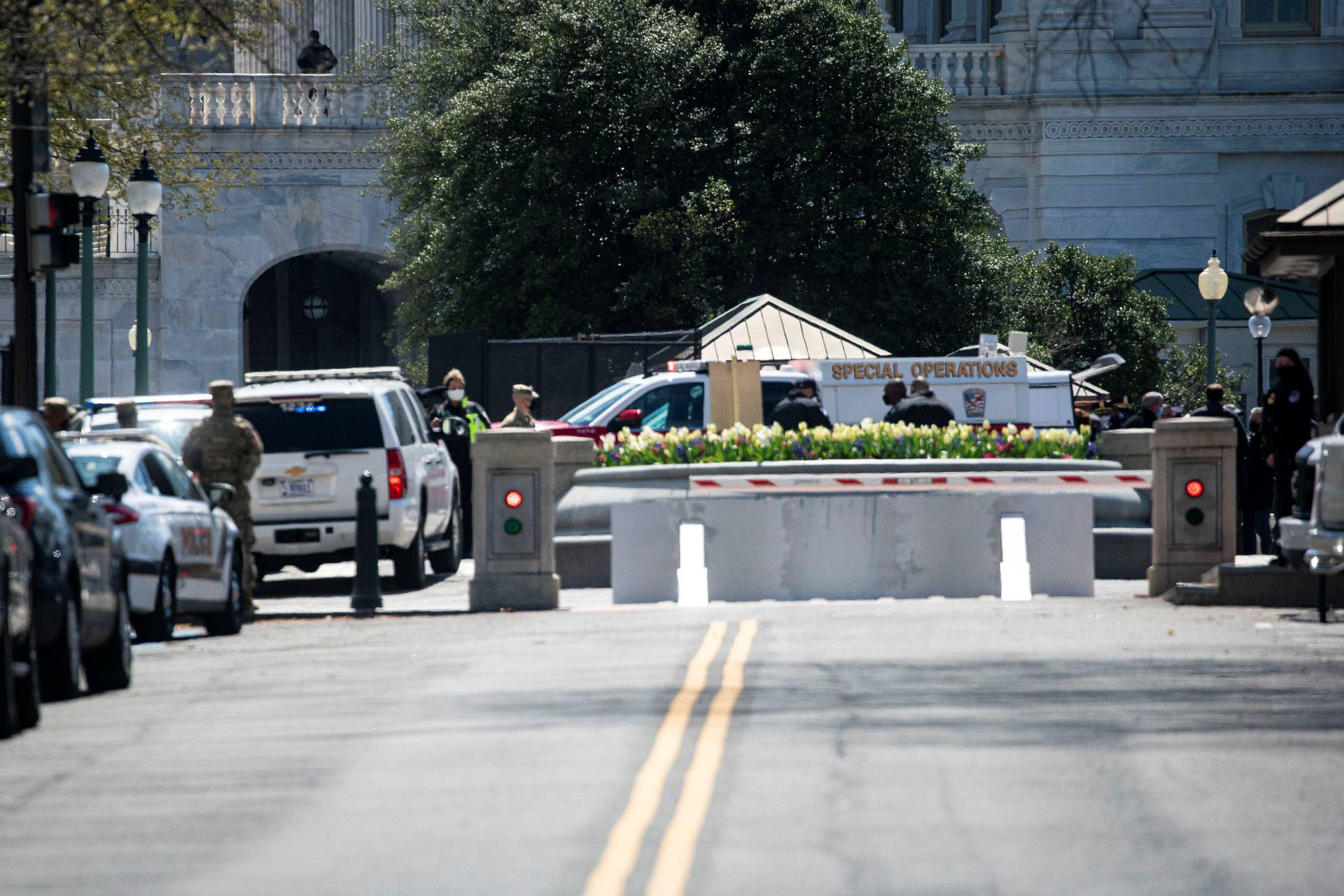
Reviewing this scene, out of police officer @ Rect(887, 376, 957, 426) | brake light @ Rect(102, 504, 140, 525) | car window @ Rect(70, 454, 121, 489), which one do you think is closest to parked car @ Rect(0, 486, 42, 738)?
brake light @ Rect(102, 504, 140, 525)

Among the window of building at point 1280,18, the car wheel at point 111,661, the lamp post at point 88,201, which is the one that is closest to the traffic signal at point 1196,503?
the car wheel at point 111,661

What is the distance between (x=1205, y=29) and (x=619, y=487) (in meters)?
27.6

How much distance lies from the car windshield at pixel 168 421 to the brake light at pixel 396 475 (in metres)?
1.83

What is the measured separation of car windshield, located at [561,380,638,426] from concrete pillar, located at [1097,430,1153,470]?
5.40m

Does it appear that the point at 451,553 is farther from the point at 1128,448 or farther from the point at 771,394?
the point at 1128,448

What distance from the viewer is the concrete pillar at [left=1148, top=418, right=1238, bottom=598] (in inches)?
723

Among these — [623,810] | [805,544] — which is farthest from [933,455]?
[623,810]

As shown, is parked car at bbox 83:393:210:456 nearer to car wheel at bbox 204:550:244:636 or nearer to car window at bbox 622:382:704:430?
car wheel at bbox 204:550:244:636

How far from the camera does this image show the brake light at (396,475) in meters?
20.1

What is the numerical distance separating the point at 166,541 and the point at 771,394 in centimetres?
1156

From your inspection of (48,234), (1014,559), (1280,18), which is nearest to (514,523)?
(1014,559)

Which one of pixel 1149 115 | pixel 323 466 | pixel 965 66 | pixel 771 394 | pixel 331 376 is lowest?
pixel 323 466

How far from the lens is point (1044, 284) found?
131 ft

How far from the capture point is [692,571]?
64.4ft
